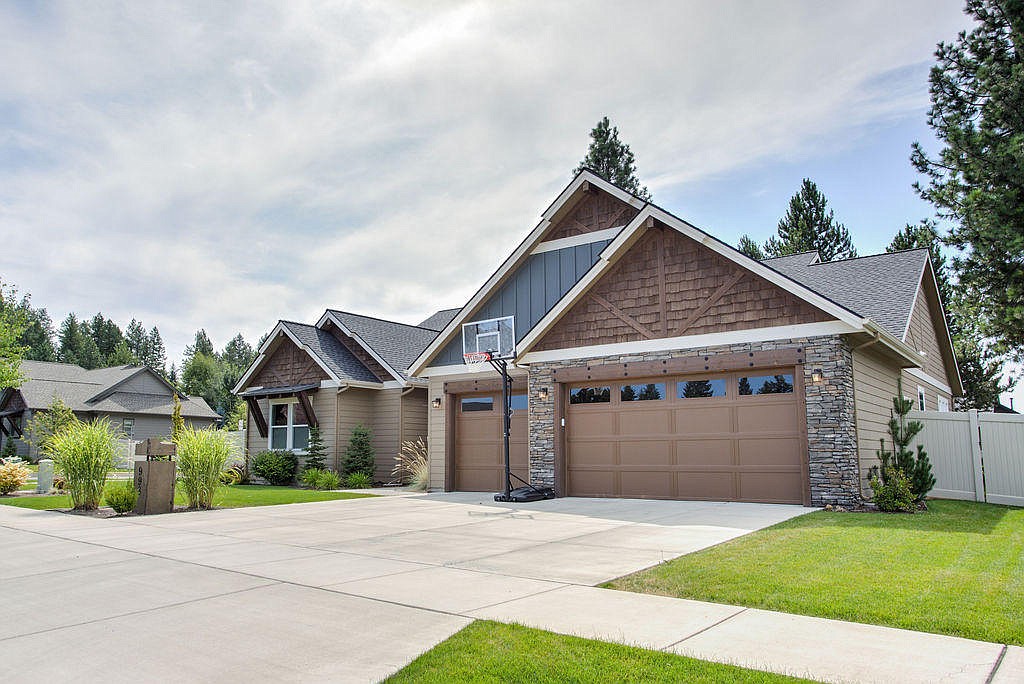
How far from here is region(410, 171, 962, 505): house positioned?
11.3 m

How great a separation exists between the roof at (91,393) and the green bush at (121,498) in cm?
2492

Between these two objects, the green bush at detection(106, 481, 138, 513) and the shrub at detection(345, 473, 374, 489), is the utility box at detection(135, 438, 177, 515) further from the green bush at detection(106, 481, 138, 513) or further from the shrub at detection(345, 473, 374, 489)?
the shrub at detection(345, 473, 374, 489)

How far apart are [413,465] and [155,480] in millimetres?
7408

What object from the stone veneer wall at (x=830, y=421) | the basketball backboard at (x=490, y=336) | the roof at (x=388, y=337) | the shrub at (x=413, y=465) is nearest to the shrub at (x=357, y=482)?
the shrub at (x=413, y=465)

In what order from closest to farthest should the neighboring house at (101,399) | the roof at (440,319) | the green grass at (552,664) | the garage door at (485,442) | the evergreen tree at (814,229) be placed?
the green grass at (552,664) < the garage door at (485,442) < the roof at (440,319) < the neighboring house at (101,399) < the evergreen tree at (814,229)

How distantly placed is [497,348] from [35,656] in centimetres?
1256

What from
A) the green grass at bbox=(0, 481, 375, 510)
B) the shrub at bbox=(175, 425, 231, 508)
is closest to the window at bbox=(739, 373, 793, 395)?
the green grass at bbox=(0, 481, 375, 510)

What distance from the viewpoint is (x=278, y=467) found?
65.7 ft

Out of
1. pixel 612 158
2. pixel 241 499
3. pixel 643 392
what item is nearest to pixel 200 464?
pixel 241 499

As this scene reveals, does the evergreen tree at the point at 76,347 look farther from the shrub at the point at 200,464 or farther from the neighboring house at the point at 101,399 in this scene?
the shrub at the point at 200,464

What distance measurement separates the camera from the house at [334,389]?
1978 cm

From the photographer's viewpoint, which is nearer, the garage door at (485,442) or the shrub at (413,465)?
the garage door at (485,442)

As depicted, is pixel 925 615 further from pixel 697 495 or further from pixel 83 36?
pixel 83 36

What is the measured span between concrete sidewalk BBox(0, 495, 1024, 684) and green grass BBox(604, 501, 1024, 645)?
28 cm
